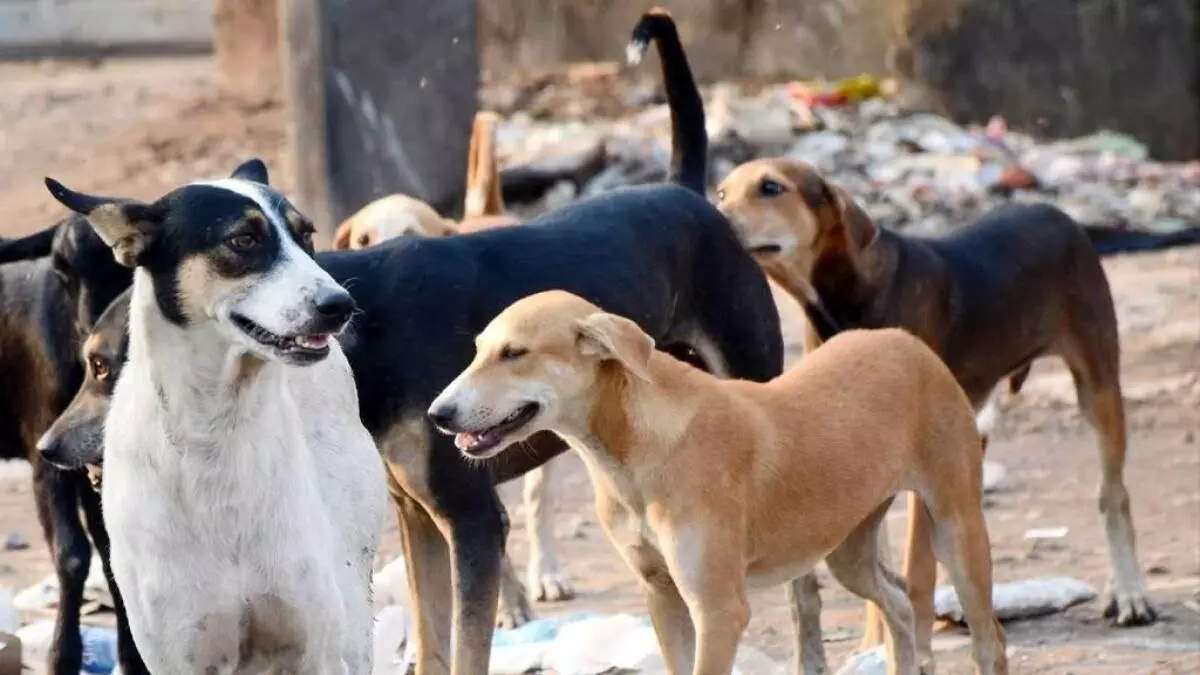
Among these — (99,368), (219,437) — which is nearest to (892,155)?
(99,368)

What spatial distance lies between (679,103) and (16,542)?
3122 millimetres

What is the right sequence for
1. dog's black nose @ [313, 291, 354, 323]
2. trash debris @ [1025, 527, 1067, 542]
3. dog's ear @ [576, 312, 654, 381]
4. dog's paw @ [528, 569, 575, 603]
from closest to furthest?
dog's black nose @ [313, 291, 354, 323]
dog's ear @ [576, 312, 654, 381]
dog's paw @ [528, 569, 575, 603]
trash debris @ [1025, 527, 1067, 542]

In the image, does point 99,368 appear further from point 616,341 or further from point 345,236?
point 345,236

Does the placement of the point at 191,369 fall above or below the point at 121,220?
below

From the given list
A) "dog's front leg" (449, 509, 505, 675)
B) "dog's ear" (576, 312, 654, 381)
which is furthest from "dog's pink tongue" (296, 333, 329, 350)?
"dog's front leg" (449, 509, 505, 675)

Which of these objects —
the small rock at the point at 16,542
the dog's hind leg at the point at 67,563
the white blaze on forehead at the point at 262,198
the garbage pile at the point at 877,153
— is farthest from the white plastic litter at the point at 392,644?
the garbage pile at the point at 877,153

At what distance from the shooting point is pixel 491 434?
4.82 m

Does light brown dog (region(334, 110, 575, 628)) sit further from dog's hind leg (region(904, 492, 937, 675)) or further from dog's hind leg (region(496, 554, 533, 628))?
dog's hind leg (region(904, 492, 937, 675))

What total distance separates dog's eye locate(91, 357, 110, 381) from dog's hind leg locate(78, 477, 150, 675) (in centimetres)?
59

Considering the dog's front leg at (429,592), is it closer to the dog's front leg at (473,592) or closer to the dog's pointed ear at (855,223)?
the dog's front leg at (473,592)

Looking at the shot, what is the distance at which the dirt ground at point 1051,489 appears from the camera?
265 inches

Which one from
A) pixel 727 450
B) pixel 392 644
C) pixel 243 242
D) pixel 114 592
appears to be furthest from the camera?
pixel 392 644

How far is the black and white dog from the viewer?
430 cm

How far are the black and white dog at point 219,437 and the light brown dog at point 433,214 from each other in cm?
284
